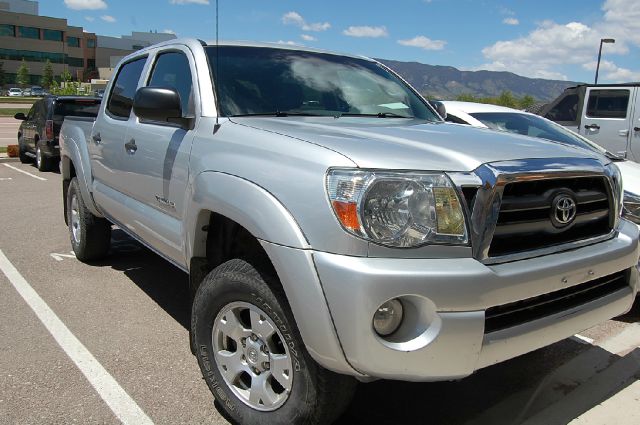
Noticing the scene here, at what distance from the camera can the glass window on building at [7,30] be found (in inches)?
3770

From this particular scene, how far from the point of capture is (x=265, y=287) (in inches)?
92.9

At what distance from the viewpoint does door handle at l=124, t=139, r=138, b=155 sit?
374 cm

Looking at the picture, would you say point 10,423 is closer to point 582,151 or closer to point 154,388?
point 154,388

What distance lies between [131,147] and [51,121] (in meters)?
9.86

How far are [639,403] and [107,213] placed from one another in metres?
3.92

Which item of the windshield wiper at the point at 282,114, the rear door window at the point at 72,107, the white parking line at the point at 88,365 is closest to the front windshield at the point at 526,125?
the windshield wiper at the point at 282,114

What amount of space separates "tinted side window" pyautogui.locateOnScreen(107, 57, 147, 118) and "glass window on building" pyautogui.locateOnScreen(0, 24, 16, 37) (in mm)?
109139

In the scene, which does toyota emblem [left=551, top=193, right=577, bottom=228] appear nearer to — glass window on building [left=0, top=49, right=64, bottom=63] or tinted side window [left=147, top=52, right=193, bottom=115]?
tinted side window [left=147, top=52, right=193, bottom=115]

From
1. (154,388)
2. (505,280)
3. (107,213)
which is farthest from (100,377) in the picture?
(505,280)

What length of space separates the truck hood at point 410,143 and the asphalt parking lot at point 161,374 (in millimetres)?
1343

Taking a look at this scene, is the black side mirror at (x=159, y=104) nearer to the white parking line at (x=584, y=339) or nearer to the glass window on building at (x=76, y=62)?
the white parking line at (x=584, y=339)

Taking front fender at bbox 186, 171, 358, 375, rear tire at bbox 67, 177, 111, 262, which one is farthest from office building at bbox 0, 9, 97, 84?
front fender at bbox 186, 171, 358, 375

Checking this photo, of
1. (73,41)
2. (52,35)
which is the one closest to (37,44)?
(52,35)

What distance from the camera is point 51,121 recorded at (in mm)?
12328
